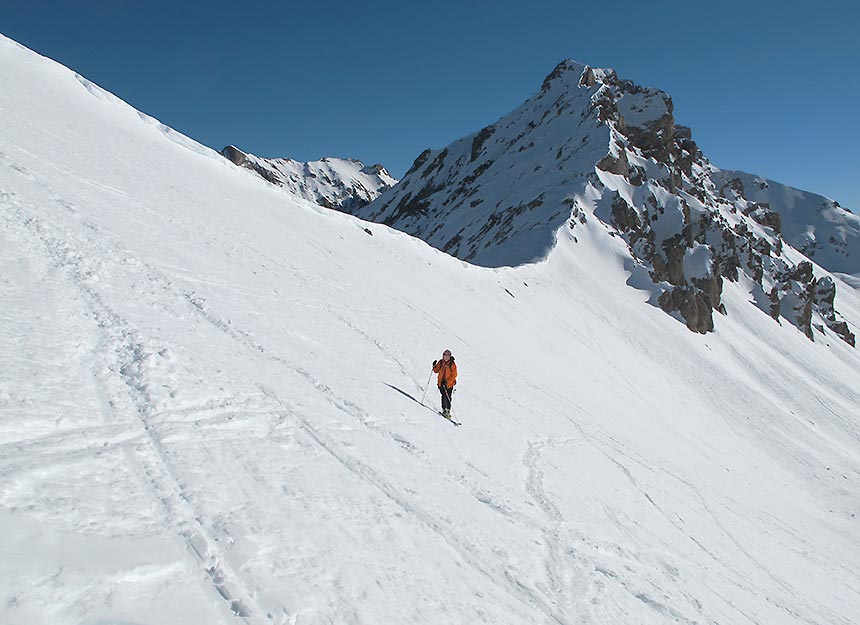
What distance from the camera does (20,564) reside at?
354 cm

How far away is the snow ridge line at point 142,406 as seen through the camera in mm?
4156

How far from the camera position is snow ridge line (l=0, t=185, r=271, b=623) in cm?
416

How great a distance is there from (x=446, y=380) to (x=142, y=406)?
681cm

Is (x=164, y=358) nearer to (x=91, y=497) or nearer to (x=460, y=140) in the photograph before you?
(x=91, y=497)

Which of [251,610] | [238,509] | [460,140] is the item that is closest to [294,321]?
[238,509]

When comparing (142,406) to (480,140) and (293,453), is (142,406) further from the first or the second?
(480,140)

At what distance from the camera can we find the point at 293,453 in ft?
22.3

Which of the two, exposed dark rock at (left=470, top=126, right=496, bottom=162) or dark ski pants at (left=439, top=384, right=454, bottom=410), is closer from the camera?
dark ski pants at (left=439, top=384, right=454, bottom=410)

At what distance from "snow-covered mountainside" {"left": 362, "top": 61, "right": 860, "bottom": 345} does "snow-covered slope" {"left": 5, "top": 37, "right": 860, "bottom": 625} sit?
104 ft

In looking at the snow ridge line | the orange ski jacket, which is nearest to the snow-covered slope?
the snow ridge line

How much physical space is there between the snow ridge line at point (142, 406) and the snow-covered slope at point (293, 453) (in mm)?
31

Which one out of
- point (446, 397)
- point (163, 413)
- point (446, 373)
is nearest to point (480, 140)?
point (446, 373)

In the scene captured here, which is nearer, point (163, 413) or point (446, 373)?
point (163, 413)

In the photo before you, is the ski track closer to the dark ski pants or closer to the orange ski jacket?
the dark ski pants
